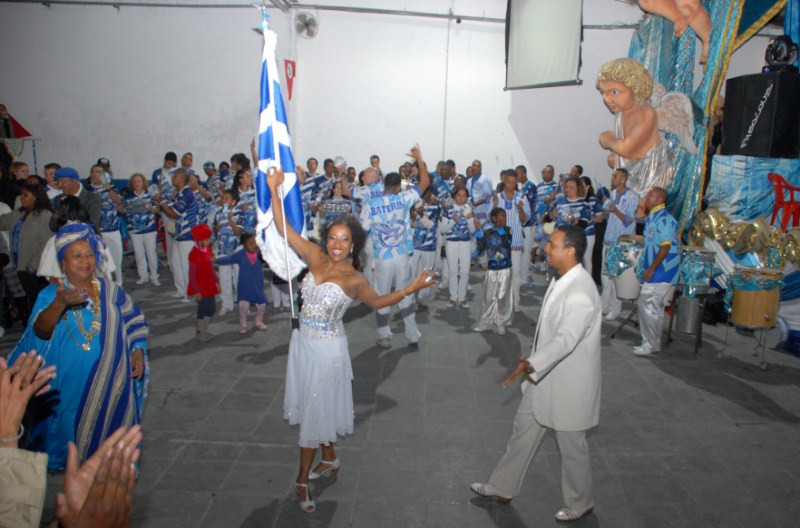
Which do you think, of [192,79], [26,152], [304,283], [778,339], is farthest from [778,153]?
[26,152]

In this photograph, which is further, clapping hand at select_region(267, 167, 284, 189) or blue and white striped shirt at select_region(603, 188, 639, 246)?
blue and white striped shirt at select_region(603, 188, 639, 246)

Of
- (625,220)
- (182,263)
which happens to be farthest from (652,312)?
(182,263)

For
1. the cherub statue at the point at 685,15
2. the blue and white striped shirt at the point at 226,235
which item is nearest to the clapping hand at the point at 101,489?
the blue and white striped shirt at the point at 226,235

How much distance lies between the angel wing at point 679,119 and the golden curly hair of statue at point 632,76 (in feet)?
1.59

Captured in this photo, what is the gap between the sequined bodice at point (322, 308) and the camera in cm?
360

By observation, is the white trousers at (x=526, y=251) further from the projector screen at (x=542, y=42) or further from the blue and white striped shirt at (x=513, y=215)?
the projector screen at (x=542, y=42)

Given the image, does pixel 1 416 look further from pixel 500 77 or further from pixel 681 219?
pixel 500 77

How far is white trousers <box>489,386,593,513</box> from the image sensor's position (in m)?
3.51

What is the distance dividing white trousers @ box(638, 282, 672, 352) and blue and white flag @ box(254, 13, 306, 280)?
4749 millimetres

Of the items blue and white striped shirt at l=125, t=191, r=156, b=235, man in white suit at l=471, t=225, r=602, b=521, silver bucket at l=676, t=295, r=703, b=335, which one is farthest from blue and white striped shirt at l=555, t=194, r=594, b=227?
blue and white striped shirt at l=125, t=191, r=156, b=235

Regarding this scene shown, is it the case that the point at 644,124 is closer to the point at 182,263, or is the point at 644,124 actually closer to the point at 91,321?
the point at 182,263

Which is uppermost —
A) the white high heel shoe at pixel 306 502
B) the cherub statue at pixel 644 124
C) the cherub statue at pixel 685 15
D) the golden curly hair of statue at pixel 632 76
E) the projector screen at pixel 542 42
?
the projector screen at pixel 542 42

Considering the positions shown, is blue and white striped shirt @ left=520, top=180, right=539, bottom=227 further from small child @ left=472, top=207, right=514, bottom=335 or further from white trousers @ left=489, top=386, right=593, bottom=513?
white trousers @ left=489, top=386, right=593, bottom=513

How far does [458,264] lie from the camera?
9227 millimetres
